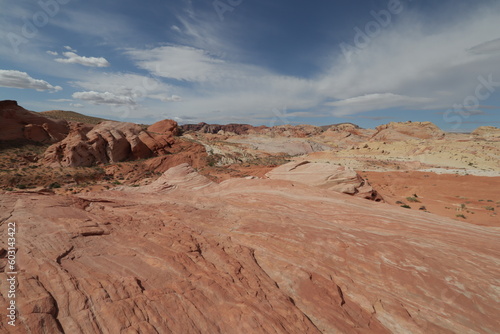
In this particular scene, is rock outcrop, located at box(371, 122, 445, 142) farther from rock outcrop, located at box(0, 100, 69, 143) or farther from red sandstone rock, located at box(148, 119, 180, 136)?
rock outcrop, located at box(0, 100, 69, 143)

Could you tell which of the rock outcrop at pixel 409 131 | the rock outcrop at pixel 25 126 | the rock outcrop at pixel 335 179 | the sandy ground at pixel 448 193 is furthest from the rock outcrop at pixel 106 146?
the rock outcrop at pixel 409 131

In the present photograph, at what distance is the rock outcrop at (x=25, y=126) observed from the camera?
38.6 metres

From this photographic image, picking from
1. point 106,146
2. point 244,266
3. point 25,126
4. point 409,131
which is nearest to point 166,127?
point 106,146

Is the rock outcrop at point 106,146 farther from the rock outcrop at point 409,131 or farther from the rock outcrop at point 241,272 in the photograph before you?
the rock outcrop at point 409,131

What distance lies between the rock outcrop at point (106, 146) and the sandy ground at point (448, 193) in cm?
3447

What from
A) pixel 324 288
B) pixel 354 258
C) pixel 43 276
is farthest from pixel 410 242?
pixel 43 276

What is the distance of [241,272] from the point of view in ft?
17.7

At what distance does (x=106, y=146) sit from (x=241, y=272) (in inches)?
1400

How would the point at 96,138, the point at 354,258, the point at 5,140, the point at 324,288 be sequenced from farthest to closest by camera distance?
the point at 5,140, the point at 96,138, the point at 354,258, the point at 324,288

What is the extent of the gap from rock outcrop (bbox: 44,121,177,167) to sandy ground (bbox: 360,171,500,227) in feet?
113

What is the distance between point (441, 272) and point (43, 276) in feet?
28.4

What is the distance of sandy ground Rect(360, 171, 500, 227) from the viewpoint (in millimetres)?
16094

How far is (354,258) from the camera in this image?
622 cm

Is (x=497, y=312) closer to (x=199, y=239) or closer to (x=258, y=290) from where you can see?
(x=258, y=290)
